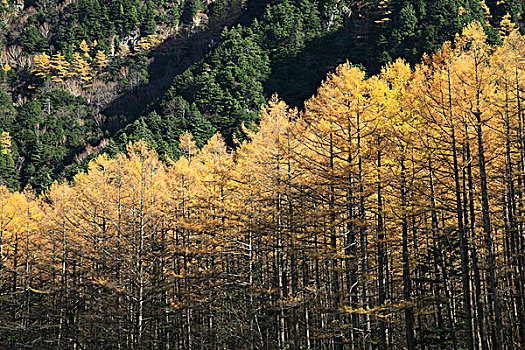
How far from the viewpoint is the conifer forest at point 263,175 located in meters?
14.8

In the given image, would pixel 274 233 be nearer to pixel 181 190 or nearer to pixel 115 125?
pixel 181 190

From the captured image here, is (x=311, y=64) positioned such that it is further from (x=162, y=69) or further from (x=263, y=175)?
(x=263, y=175)

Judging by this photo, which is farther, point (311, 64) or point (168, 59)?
point (168, 59)

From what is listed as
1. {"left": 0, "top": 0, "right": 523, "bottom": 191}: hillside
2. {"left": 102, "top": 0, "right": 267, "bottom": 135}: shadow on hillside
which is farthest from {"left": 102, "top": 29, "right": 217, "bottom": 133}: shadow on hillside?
{"left": 0, "top": 0, "right": 523, "bottom": 191}: hillside

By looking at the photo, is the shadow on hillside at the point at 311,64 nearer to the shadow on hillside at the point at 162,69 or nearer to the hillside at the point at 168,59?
the hillside at the point at 168,59

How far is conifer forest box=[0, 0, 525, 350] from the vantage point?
14.8 meters

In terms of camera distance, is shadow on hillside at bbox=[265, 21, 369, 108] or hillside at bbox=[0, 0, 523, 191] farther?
shadow on hillside at bbox=[265, 21, 369, 108]

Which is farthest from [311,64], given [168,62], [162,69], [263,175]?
[263,175]

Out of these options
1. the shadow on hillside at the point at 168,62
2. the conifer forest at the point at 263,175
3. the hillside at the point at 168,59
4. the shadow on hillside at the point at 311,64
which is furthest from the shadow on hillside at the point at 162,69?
the shadow on hillside at the point at 311,64

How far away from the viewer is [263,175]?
63.2ft

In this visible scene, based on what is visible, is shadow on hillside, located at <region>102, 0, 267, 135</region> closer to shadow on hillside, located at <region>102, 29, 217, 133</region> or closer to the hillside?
shadow on hillside, located at <region>102, 29, 217, 133</region>

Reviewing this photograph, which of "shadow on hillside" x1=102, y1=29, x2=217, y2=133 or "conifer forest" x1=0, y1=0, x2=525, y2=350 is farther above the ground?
"shadow on hillside" x1=102, y1=29, x2=217, y2=133

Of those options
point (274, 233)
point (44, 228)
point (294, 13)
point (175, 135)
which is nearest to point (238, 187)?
point (274, 233)

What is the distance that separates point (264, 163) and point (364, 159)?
3755 mm
